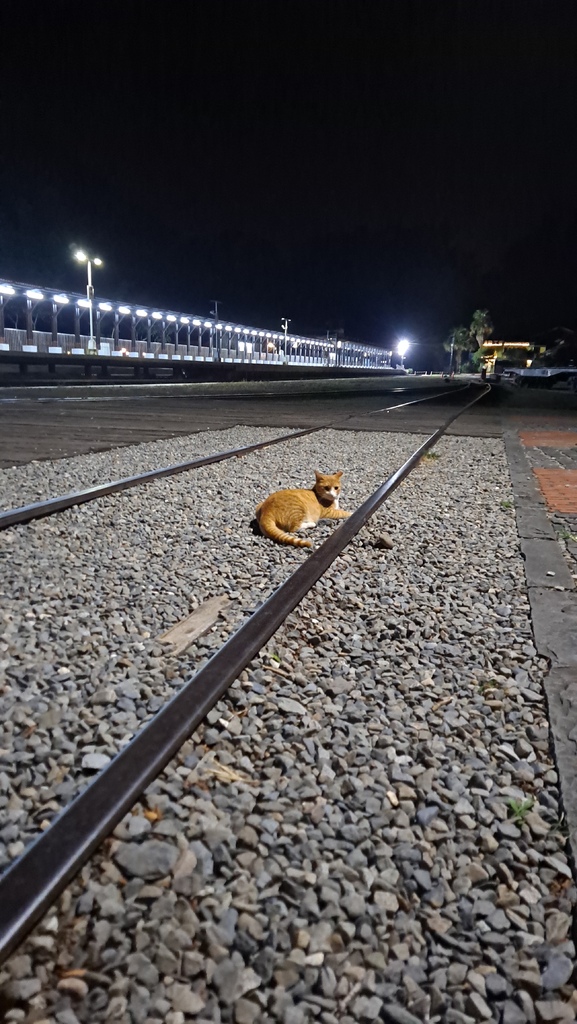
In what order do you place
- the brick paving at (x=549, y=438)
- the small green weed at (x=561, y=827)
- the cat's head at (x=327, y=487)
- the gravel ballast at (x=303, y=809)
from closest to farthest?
1. the gravel ballast at (x=303, y=809)
2. the small green weed at (x=561, y=827)
3. the cat's head at (x=327, y=487)
4. the brick paving at (x=549, y=438)

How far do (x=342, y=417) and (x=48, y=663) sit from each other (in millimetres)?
14828

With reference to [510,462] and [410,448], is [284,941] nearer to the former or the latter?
[510,462]

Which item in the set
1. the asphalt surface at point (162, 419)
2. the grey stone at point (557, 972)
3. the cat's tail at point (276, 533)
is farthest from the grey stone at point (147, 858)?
the asphalt surface at point (162, 419)

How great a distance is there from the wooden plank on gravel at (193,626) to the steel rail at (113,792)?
0.77 ft

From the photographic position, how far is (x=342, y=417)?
17156 mm

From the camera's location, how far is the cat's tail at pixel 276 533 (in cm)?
483

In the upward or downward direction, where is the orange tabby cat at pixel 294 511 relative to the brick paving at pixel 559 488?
upward

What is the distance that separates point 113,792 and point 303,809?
597 mm

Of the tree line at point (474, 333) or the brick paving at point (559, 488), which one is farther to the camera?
the tree line at point (474, 333)

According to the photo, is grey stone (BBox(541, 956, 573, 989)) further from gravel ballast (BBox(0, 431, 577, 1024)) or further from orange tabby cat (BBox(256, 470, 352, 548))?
orange tabby cat (BBox(256, 470, 352, 548))

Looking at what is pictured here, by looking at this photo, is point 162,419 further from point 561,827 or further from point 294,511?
point 561,827

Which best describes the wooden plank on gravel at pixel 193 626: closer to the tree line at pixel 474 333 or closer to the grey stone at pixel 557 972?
the grey stone at pixel 557 972

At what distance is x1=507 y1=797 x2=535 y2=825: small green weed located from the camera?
2016 millimetres

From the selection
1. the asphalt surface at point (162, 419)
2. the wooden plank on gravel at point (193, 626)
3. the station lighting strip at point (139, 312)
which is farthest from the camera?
the station lighting strip at point (139, 312)
